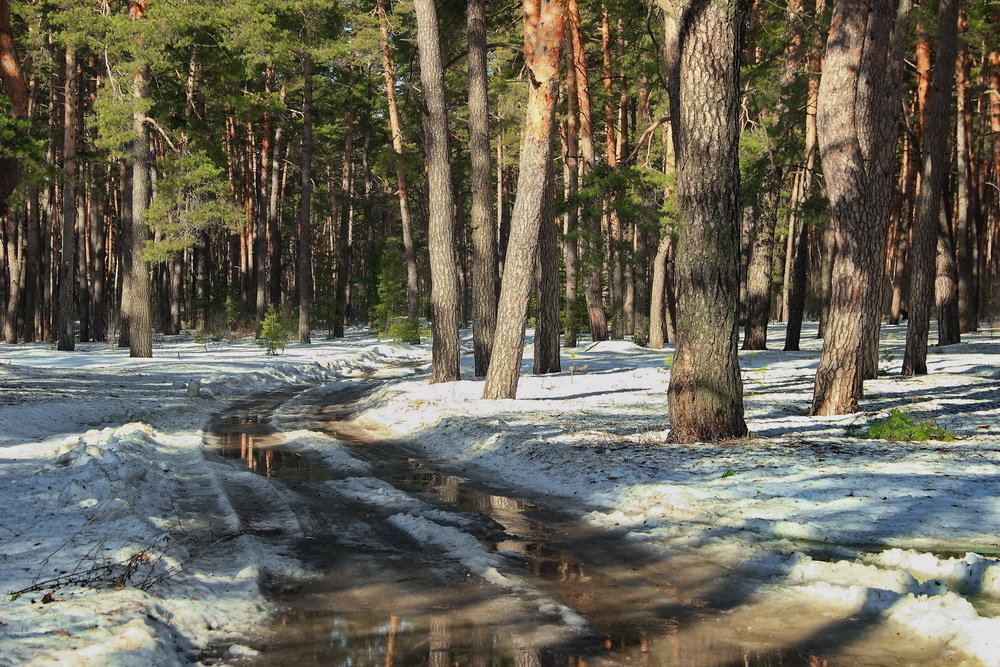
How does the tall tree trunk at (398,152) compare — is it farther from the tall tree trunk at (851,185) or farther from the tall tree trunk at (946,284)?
the tall tree trunk at (851,185)

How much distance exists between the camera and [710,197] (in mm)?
8133

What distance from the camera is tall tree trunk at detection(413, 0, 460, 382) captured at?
14.8 meters

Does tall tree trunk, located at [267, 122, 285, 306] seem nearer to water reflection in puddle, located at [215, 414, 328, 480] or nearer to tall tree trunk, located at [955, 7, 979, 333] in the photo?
water reflection in puddle, located at [215, 414, 328, 480]

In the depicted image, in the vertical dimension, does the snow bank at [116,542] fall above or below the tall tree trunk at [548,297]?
below

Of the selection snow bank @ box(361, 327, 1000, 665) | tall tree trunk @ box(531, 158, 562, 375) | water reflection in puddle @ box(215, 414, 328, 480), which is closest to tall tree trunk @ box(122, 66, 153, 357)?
water reflection in puddle @ box(215, 414, 328, 480)

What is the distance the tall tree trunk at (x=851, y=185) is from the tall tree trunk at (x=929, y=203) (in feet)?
8.95

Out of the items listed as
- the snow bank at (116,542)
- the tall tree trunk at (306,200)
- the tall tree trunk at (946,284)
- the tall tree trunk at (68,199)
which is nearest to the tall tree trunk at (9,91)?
the snow bank at (116,542)

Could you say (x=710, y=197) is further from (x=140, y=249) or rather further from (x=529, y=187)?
(x=140, y=249)

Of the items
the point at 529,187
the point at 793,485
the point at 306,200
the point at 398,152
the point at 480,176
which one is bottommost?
the point at 793,485

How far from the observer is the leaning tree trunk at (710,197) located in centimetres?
809

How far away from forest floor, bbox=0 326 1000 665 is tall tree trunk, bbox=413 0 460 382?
5.47 feet

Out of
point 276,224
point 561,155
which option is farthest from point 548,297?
point 276,224

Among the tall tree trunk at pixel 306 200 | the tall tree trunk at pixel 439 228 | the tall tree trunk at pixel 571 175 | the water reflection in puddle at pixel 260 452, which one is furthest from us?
the tall tree trunk at pixel 306 200

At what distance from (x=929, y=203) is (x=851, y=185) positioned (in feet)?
17.1
